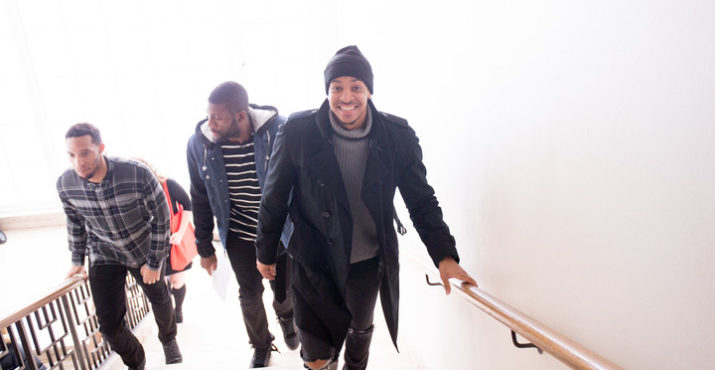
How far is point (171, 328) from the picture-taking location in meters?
2.31

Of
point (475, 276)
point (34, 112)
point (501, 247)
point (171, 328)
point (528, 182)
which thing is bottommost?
point (171, 328)

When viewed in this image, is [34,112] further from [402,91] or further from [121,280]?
[402,91]

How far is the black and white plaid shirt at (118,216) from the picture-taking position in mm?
1968

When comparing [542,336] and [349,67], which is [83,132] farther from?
[542,336]

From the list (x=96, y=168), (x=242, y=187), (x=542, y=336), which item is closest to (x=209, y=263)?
(x=242, y=187)

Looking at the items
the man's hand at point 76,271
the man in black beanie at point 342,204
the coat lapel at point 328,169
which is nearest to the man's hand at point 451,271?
the man in black beanie at point 342,204

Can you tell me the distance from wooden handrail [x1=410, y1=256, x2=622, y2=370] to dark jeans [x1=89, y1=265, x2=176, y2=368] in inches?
75.6

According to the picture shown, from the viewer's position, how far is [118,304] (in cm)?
204

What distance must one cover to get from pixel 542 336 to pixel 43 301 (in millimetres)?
2296

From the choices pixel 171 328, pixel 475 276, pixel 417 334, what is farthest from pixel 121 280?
pixel 475 276

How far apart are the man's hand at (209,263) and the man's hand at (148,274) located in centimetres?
30

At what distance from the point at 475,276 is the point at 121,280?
2007mm

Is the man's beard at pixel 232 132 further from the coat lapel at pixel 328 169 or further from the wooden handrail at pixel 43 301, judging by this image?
the wooden handrail at pixel 43 301

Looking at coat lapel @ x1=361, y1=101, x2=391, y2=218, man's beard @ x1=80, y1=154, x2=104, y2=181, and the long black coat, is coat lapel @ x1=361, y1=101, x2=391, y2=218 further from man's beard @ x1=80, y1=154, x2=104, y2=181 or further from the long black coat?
man's beard @ x1=80, y1=154, x2=104, y2=181
